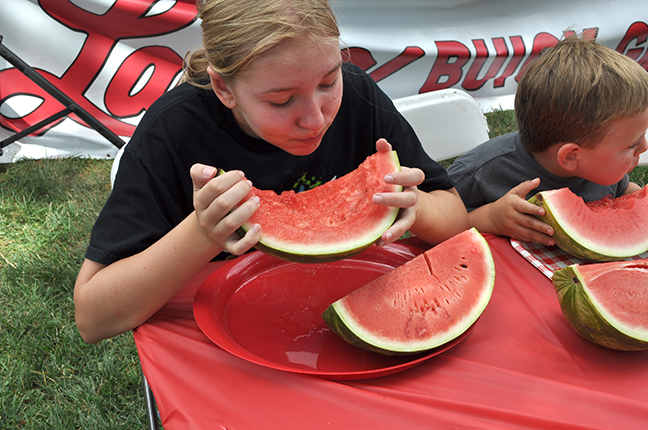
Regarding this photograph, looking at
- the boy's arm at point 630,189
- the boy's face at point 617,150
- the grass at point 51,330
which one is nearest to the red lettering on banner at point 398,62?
the grass at point 51,330

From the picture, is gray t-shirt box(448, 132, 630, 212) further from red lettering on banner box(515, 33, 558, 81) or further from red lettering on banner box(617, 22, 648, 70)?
red lettering on banner box(617, 22, 648, 70)

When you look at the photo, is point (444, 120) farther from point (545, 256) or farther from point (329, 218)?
point (329, 218)

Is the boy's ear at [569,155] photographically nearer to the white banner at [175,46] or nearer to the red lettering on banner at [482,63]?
the white banner at [175,46]

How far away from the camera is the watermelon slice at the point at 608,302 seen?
1023 millimetres

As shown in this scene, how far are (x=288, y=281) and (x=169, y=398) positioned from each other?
1.42 ft

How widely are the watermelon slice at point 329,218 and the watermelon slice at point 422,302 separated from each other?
0.12 m

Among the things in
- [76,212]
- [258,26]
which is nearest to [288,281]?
[258,26]

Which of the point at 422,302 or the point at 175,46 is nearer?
the point at 422,302

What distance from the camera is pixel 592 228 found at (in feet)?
4.75

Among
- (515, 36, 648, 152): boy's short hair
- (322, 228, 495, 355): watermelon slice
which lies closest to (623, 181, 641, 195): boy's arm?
(515, 36, 648, 152): boy's short hair

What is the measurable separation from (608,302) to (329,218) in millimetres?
666

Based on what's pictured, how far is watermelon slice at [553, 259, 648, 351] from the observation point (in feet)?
3.36

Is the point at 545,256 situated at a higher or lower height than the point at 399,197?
lower

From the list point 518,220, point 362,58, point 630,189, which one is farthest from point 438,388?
point 362,58
